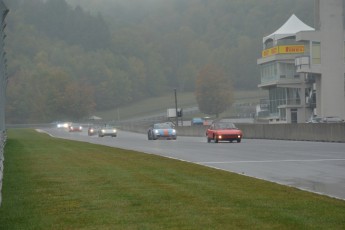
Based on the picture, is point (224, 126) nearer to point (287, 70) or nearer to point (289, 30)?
point (287, 70)

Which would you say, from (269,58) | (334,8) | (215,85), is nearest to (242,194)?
(334,8)

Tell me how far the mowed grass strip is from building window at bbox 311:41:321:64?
223 ft

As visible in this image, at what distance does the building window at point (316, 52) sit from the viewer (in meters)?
83.0

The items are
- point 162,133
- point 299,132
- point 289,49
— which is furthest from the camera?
point 289,49

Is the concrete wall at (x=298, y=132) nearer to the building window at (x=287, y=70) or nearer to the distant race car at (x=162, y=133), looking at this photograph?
the distant race car at (x=162, y=133)

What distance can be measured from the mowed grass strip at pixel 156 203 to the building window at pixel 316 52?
67.9 metres

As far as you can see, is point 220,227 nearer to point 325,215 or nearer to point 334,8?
point 325,215

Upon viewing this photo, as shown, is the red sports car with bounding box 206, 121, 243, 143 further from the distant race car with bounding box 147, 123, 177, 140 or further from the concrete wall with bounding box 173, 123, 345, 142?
the distant race car with bounding box 147, 123, 177, 140

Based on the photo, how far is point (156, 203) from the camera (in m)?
11.4

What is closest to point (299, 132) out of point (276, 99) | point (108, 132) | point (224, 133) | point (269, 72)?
point (224, 133)

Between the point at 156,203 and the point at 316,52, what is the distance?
244 feet

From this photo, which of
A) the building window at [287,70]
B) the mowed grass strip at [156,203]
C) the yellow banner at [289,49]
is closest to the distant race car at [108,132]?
the building window at [287,70]

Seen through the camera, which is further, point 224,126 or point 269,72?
point 269,72

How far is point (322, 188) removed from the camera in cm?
1479
